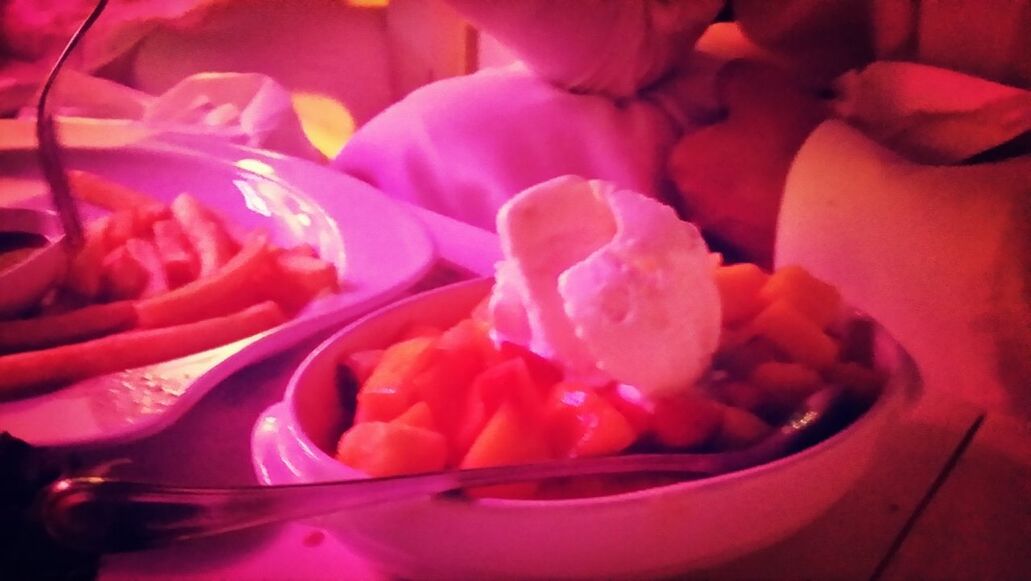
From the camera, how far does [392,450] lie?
43cm

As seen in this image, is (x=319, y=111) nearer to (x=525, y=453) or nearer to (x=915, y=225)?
(x=915, y=225)

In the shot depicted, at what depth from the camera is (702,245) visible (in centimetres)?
50

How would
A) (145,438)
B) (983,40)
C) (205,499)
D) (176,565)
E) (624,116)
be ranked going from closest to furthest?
(205,499) < (176,565) < (145,438) < (983,40) < (624,116)

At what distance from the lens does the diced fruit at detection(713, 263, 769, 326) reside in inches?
21.8

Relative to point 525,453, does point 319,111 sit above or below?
below

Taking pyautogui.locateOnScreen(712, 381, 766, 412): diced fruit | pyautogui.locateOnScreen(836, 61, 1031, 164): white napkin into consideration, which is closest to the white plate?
pyautogui.locateOnScreen(712, 381, 766, 412): diced fruit

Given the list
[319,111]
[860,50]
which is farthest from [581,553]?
[319,111]

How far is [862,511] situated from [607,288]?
21 cm

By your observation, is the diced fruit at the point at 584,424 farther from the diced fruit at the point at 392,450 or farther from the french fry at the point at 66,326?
the french fry at the point at 66,326

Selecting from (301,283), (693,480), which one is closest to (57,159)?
(301,283)

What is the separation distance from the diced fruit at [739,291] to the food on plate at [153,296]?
1.14ft

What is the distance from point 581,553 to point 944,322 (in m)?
0.65

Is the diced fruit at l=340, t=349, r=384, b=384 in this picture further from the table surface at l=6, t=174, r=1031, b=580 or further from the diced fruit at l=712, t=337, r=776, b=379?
A: the diced fruit at l=712, t=337, r=776, b=379

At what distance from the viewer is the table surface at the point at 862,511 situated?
0.49 metres
